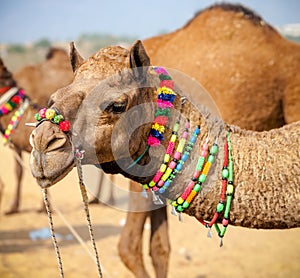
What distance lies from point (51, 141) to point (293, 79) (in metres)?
3.06

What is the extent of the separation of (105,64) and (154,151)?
0.46 m

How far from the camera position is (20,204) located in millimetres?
7117

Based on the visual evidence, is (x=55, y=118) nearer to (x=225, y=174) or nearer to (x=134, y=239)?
(x=225, y=174)

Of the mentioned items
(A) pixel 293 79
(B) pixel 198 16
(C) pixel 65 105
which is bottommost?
(C) pixel 65 105

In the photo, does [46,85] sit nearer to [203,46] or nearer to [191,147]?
[203,46]

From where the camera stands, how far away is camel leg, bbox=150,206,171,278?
149 inches

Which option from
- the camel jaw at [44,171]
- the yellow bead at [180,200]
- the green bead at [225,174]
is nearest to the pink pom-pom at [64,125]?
the camel jaw at [44,171]

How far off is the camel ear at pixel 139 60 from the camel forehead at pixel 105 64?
33 millimetres

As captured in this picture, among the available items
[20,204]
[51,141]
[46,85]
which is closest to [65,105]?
[51,141]

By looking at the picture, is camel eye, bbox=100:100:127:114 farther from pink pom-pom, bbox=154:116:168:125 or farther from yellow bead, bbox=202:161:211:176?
yellow bead, bbox=202:161:211:176

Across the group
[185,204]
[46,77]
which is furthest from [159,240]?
[46,77]

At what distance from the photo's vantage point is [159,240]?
3.78 metres

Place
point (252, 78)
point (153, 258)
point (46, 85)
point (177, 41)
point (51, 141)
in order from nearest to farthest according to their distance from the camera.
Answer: point (51, 141) → point (153, 258) → point (252, 78) → point (177, 41) → point (46, 85)

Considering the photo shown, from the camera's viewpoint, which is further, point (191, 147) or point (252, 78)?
point (252, 78)
